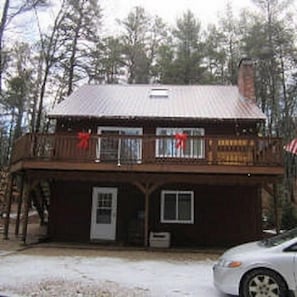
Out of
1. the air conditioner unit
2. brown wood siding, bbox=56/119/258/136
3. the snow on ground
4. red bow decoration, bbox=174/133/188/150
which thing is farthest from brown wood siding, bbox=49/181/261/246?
the snow on ground

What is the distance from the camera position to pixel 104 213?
16.3 m

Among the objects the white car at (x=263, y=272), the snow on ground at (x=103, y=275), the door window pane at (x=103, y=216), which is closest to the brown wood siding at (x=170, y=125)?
the door window pane at (x=103, y=216)

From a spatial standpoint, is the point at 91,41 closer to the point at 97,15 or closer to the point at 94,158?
the point at 97,15

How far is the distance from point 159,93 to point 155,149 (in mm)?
6022

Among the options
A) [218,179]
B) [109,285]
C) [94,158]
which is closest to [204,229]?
[218,179]

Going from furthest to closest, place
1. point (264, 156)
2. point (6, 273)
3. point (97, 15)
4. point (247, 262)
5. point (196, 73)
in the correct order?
point (196, 73)
point (97, 15)
point (264, 156)
point (6, 273)
point (247, 262)

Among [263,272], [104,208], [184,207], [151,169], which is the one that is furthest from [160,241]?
[263,272]

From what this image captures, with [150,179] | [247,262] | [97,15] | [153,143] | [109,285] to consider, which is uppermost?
[97,15]

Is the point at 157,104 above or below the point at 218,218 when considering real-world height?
above

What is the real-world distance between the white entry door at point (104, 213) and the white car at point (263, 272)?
9.50 meters

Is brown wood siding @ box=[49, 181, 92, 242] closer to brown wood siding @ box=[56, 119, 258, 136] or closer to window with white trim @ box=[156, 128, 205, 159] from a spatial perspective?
brown wood siding @ box=[56, 119, 258, 136]

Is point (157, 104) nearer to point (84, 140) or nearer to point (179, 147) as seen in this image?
point (179, 147)

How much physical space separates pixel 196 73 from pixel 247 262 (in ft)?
79.7

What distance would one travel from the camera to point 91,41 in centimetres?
2645
